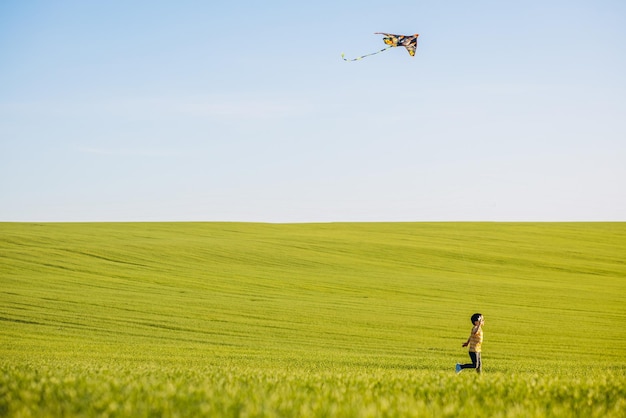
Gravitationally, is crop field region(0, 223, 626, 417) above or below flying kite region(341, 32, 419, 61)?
below

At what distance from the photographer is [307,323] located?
902 inches

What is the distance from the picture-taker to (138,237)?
5084cm

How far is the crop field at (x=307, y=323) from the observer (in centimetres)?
540

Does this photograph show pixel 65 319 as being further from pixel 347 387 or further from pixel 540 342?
pixel 347 387

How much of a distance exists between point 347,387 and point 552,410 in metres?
1.88

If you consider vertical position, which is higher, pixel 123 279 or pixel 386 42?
pixel 386 42

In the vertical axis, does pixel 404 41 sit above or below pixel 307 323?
above

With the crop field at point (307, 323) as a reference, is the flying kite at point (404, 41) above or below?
above

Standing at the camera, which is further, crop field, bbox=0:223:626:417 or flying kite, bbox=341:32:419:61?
flying kite, bbox=341:32:419:61

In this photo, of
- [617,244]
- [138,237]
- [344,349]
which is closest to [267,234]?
[138,237]

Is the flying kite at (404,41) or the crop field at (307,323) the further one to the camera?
the flying kite at (404,41)

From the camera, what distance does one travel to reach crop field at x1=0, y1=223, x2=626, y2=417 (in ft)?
17.7

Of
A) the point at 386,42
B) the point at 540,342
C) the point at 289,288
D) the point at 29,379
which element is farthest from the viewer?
the point at 289,288

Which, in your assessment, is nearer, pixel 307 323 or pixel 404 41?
pixel 404 41
